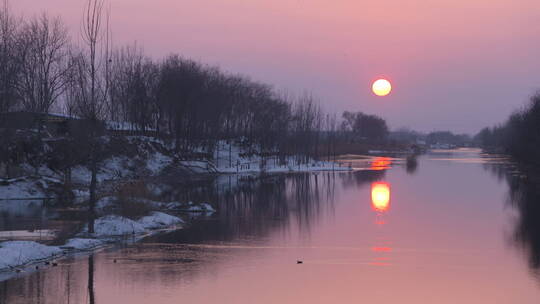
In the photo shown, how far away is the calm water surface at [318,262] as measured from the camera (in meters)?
14.4

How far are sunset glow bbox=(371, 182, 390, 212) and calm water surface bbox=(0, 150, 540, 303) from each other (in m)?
0.44

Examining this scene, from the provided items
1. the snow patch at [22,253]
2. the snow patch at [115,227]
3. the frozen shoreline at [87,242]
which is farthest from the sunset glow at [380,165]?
the snow patch at [22,253]

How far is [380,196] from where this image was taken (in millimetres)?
39438

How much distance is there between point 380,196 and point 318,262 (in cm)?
2195

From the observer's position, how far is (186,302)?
533 inches

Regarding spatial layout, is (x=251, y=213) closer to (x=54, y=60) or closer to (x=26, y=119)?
(x=26, y=119)

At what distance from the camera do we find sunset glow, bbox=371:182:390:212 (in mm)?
Result: 33281

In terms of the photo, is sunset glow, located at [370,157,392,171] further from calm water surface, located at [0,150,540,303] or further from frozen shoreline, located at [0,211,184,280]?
frozen shoreline, located at [0,211,184,280]

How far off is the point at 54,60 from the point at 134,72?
17.9m

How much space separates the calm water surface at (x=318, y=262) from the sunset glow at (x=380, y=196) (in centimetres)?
44

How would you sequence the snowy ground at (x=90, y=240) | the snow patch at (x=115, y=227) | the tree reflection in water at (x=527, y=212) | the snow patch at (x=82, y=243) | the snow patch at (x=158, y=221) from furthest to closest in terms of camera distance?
1. the snow patch at (x=158, y=221)
2. the snow patch at (x=115, y=227)
3. the tree reflection in water at (x=527, y=212)
4. the snow patch at (x=82, y=243)
5. the snowy ground at (x=90, y=240)

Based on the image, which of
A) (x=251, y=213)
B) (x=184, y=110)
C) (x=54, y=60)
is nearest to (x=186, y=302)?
(x=251, y=213)

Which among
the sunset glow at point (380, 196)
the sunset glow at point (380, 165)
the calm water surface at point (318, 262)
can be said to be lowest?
the calm water surface at point (318, 262)

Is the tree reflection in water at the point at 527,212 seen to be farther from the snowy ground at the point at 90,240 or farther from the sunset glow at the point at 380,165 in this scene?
the sunset glow at the point at 380,165
